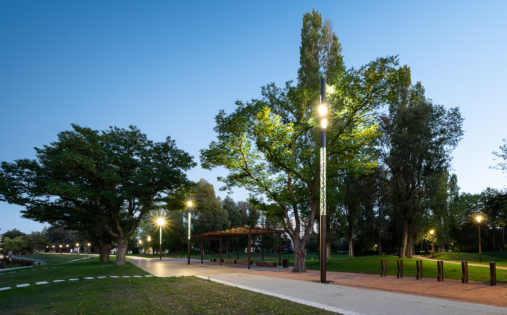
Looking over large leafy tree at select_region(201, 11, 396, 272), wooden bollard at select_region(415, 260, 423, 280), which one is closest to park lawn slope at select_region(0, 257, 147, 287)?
large leafy tree at select_region(201, 11, 396, 272)

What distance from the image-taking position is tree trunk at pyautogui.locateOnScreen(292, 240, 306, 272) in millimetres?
20031

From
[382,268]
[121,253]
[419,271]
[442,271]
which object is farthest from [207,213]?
[442,271]

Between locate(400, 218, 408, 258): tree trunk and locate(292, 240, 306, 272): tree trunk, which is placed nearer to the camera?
locate(292, 240, 306, 272): tree trunk

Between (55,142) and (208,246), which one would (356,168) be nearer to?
(55,142)

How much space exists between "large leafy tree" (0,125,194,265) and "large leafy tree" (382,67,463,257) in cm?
1989

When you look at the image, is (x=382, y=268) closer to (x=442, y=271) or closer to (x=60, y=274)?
(x=442, y=271)

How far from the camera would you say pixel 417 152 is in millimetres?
28281

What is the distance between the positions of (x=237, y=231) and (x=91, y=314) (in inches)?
828

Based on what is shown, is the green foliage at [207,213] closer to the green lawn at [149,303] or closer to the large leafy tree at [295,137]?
the large leafy tree at [295,137]

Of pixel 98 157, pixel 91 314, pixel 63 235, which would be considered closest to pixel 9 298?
pixel 91 314

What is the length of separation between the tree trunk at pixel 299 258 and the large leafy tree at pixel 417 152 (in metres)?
13.8

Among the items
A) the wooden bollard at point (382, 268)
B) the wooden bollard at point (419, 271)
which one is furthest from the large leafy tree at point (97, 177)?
the wooden bollard at point (419, 271)

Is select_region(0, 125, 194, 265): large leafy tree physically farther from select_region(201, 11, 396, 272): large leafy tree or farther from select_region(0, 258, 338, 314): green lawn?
select_region(0, 258, 338, 314): green lawn

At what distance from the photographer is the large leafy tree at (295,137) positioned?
1744 centimetres
